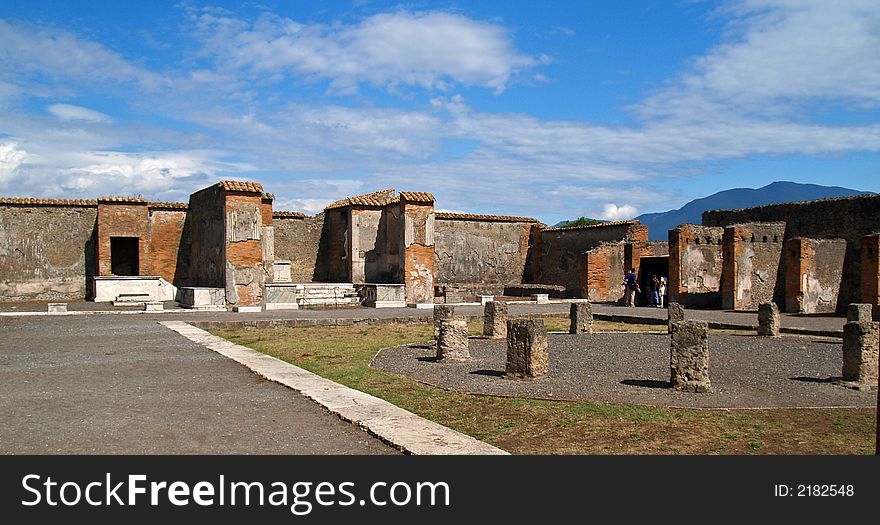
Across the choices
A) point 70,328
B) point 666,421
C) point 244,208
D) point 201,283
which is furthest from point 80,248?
point 666,421

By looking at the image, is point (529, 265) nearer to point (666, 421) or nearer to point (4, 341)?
point (4, 341)

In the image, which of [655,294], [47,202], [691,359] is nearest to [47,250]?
[47,202]

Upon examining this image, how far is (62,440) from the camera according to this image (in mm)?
4469

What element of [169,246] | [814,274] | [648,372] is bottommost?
[648,372]

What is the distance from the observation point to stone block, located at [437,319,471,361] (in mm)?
9039

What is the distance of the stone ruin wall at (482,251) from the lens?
91.4 feet

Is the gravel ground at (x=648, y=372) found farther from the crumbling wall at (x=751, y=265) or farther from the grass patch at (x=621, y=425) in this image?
the crumbling wall at (x=751, y=265)

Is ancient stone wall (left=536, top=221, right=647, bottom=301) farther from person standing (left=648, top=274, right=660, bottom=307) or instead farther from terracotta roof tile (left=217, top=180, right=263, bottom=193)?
terracotta roof tile (left=217, top=180, right=263, bottom=193)

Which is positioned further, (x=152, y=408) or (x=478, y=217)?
(x=478, y=217)

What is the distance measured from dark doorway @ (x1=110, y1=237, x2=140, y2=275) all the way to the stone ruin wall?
1056 cm

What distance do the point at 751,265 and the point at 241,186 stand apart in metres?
13.7

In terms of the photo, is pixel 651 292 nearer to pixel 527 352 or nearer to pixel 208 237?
pixel 208 237

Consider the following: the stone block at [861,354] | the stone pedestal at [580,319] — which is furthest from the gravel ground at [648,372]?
the stone pedestal at [580,319]

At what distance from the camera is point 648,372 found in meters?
8.26
